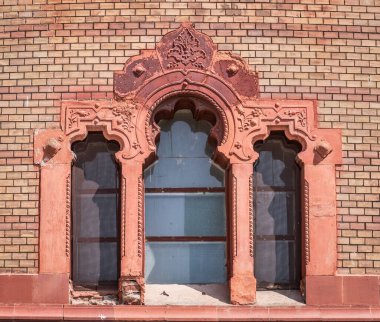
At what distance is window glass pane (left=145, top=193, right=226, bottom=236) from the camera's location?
8195 millimetres

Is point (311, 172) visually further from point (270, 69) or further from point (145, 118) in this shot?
point (145, 118)

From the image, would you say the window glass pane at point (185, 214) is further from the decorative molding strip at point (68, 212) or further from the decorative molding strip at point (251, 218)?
the decorative molding strip at point (68, 212)

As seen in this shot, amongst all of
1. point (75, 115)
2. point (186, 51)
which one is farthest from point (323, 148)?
point (75, 115)

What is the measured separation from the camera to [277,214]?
26.6 ft

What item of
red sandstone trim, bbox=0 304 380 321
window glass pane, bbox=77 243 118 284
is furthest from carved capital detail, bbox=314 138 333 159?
window glass pane, bbox=77 243 118 284

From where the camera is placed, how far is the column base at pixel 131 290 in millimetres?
7680

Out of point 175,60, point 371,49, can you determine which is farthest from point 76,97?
point 371,49

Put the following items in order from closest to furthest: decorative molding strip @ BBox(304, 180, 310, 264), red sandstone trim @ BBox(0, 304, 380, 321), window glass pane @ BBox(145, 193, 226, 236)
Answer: red sandstone trim @ BBox(0, 304, 380, 321) < decorative molding strip @ BBox(304, 180, 310, 264) < window glass pane @ BBox(145, 193, 226, 236)

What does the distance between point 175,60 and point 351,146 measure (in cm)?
178

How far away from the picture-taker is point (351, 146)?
7.99 metres

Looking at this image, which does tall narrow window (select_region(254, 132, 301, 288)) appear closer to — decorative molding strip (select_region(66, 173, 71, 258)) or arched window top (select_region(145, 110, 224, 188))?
arched window top (select_region(145, 110, 224, 188))

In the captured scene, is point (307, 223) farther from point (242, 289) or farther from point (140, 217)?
point (140, 217)

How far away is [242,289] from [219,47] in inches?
87.0

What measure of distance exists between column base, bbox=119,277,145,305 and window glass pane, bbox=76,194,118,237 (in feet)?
1.64
